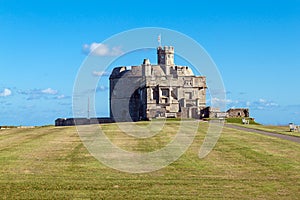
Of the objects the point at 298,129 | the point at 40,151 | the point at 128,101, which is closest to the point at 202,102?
the point at 128,101

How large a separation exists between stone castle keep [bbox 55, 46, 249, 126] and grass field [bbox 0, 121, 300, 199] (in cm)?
5202

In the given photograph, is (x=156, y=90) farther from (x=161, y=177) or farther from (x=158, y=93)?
(x=161, y=177)

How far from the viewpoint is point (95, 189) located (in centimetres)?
1700

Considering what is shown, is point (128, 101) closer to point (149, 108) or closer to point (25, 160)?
point (149, 108)

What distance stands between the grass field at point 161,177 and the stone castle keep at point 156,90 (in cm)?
5377

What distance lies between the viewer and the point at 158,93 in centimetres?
8769

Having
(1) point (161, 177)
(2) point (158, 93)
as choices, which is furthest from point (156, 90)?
(1) point (161, 177)

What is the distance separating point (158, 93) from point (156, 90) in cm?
94

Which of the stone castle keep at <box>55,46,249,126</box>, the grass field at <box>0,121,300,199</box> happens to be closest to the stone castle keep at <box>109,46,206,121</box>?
the stone castle keep at <box>55,46,249,126</box>

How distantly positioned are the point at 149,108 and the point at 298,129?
40.5m

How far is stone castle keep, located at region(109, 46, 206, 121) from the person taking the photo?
86750 millimetres

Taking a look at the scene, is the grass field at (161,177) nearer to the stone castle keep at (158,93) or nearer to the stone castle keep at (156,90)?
the stone castle keep at (158,93)

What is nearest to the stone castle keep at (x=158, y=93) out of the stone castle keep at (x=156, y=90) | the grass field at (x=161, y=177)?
the stone castle keep at (x=156, y=90)

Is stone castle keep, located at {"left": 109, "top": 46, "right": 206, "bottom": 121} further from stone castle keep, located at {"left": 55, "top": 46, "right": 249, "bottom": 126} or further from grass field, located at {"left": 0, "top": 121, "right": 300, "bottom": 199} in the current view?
grass field, located at {"left": 0, "top": 121, "right": 300, "bottom": 199}
